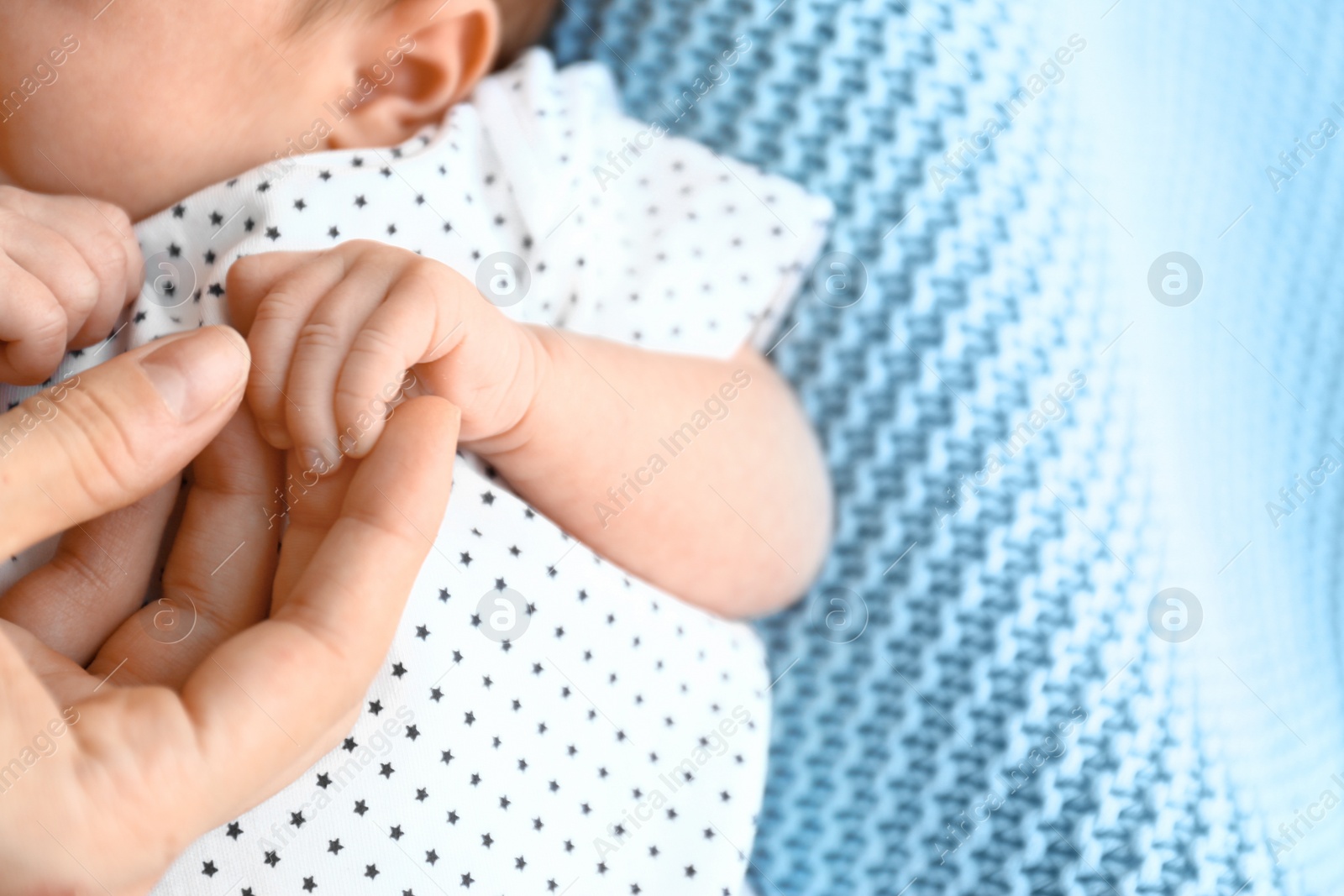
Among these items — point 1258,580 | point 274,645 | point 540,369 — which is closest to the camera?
point 274,645

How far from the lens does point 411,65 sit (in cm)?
89

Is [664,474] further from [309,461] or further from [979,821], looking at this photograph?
[979,821]

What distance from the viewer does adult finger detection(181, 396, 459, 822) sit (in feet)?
1.64

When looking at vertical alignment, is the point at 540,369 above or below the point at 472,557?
above

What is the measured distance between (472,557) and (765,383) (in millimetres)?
347

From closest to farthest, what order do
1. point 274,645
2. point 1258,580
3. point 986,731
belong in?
point 274,645 → point 986,731 → point 1258,580

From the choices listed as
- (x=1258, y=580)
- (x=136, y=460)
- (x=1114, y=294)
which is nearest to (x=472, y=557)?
(x=136, y=460)

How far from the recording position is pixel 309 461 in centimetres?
62
